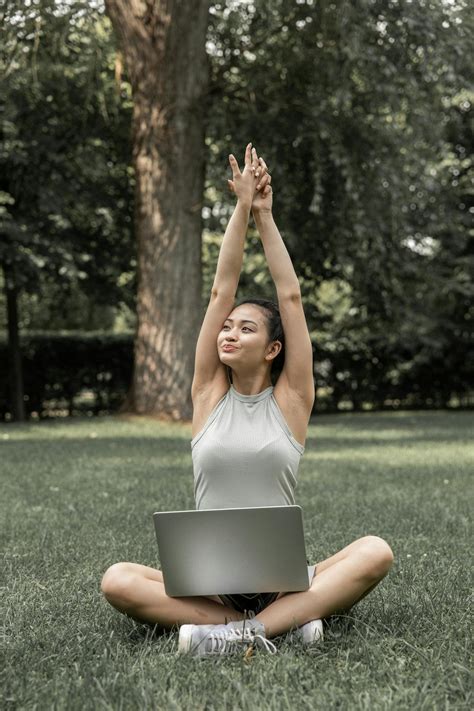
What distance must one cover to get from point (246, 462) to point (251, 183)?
1.01 m

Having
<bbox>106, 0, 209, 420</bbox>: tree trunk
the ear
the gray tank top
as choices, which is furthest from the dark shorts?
<bbox>106, 0, 209, 420</bbox>: tree trunk

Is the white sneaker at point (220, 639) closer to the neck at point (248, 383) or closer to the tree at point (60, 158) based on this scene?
the neck at point (248, 383)

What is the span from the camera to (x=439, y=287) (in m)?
18.5

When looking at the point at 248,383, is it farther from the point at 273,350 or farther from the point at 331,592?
the point at 331,592

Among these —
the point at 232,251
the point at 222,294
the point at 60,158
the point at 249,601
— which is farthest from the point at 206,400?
the point at 60,158

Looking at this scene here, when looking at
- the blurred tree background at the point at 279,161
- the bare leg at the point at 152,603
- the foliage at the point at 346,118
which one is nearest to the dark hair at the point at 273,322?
the bare leg at the point at 152,603

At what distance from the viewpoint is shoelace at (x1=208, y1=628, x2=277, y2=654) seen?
9.87 feet

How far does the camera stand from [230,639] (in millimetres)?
3031

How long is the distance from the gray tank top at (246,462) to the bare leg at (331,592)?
1.05ft

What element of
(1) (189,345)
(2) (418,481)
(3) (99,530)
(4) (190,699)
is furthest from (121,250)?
(4) (190,699)

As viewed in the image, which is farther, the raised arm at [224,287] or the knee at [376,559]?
the raised arm at [224,287]

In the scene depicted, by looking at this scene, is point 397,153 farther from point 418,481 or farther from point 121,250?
point 418,481

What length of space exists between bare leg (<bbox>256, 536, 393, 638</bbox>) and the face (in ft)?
2.59

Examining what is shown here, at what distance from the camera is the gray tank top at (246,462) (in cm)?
322
